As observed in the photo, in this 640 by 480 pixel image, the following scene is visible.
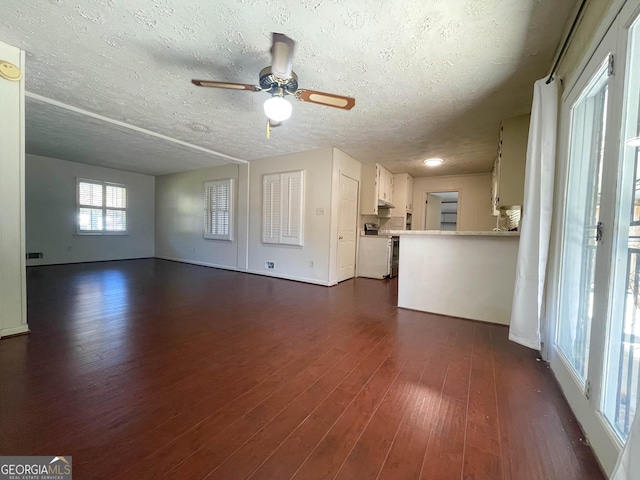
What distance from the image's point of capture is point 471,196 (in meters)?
6.12

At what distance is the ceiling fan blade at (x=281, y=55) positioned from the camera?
177 centimetres

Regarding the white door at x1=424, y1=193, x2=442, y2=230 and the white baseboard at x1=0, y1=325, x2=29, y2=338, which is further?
the white door at x1=424, y1=193, x2=442, y2=230

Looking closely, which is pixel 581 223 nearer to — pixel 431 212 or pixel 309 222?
pixel 309 222

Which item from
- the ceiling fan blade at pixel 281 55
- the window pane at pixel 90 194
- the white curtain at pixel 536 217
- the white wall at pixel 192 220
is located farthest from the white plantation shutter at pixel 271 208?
the window pane at pixel 90 194

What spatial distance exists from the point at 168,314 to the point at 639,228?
359cm

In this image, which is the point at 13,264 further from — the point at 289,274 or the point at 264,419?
the point at 289,274

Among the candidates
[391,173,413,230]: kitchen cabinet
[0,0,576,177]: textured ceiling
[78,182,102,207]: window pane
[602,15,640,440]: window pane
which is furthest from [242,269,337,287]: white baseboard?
[78,182,102,207]: window pane

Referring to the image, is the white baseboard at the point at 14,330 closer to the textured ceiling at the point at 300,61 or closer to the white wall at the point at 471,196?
the textured ceiling at the point at 300,61

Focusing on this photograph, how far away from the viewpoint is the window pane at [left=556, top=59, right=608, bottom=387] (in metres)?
1.39

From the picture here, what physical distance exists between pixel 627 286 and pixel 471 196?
5654 mm

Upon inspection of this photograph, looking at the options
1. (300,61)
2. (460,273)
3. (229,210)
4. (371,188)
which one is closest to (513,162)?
(460,273)

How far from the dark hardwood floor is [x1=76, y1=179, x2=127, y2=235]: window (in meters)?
4.53

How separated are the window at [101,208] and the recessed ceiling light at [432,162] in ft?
24.8

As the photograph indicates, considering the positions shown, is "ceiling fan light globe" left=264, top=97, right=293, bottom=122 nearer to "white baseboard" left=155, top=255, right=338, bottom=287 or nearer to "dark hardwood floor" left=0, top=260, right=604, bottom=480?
"dark hardwood floor" left=0, top=260, right=604, bottom=480
